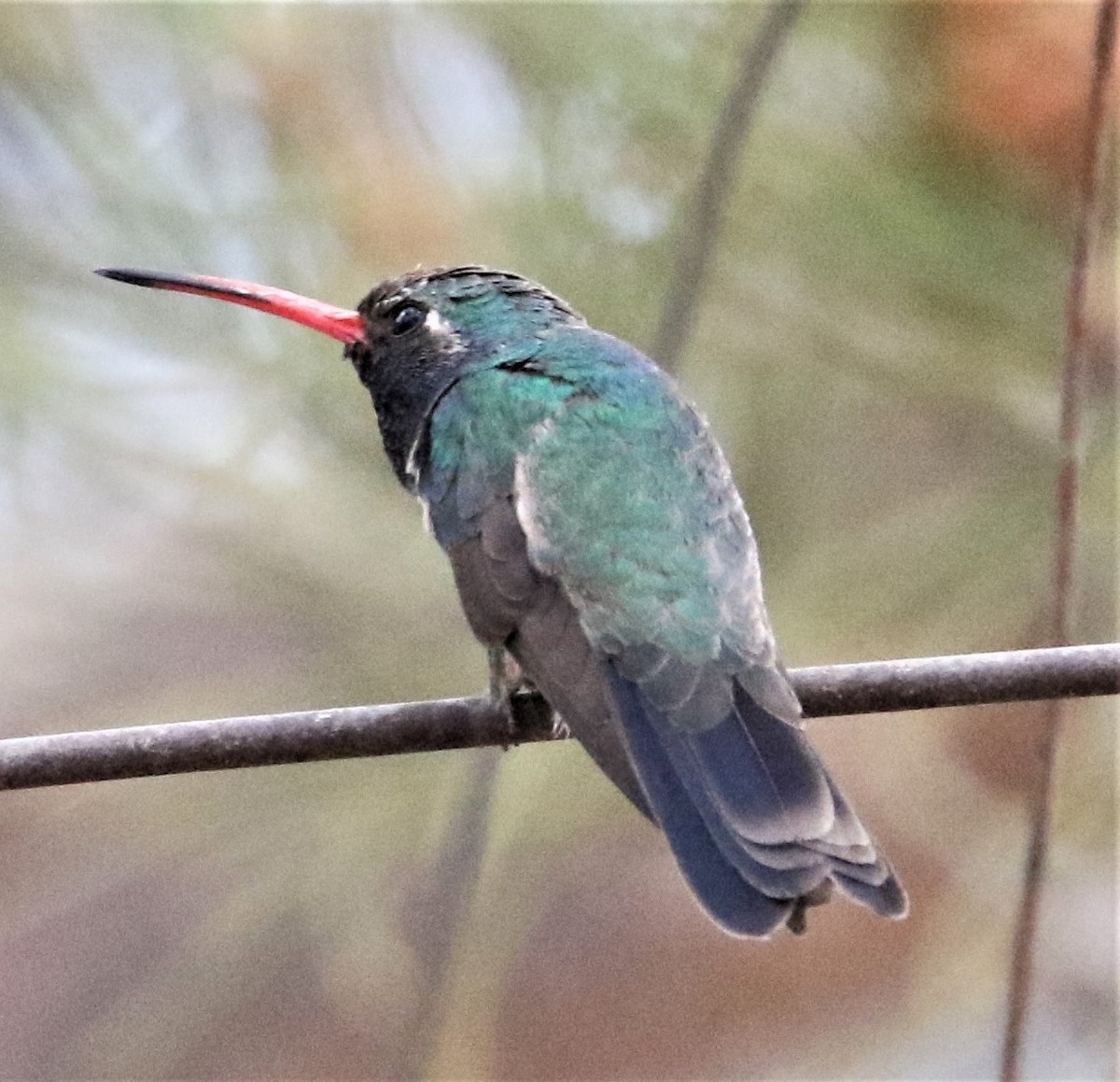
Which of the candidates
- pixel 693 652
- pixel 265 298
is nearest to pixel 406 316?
pixel 265 298

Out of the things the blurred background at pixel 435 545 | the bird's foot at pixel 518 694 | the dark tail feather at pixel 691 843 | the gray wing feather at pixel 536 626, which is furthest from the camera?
the blurred background at pixel 435 545

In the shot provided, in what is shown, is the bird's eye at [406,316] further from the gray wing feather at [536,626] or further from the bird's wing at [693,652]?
the gray wing feather at [536,626]

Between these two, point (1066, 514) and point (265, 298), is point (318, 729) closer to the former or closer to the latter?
point (1066, 514)

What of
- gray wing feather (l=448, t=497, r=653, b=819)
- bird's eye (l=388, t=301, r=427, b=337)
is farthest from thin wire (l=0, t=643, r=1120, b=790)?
bird's eye (l=388, t=301, r=427, b=337)

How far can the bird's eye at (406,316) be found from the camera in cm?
304

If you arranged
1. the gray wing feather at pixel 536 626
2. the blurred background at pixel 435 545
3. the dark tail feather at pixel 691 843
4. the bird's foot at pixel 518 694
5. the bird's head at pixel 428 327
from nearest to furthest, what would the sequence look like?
the dark tail feather at pixel 691 843 < the gray wing feather at pixel 536 626 < the bird's foot at pixel 518 694 < the blurred background at pixel 435 545 < the bird's head at pixel 428 327

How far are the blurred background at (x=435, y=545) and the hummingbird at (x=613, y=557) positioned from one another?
0.45 ft

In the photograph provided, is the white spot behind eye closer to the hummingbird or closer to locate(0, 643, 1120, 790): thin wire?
the hummingbird

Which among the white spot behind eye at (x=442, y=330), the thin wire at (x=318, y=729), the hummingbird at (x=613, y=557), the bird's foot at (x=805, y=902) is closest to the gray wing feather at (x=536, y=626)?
the hummingbird at (x=613, y=557)

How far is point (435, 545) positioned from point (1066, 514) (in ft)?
3.46

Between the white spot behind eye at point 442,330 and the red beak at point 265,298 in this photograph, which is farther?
the white spot behind eye at point 442,330

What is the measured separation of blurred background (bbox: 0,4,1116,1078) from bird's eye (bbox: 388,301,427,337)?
6.8 inches

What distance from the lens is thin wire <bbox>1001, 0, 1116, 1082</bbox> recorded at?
2344mm

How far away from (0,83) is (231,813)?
1.29 metres
